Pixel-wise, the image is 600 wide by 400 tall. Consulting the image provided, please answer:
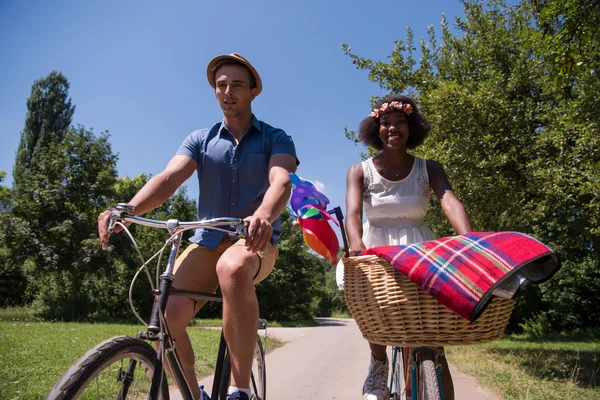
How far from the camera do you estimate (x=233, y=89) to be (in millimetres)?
2785

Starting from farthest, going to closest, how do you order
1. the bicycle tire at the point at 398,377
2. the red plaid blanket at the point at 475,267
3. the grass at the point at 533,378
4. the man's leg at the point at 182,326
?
1. the grass at the point at 533,378
2. the bicycle tire at the point at 398,377
3. the man's leg at the point at 182,326
4. the red plaid blanket at the point at 475,267

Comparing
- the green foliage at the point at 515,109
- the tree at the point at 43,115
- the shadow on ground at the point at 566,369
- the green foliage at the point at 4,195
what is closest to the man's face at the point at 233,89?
the green foliage at the point at 515,109

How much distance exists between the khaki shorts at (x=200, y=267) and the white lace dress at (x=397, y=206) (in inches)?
28.2

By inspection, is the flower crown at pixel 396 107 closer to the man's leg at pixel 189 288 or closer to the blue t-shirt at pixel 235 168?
the blue t-shirt at pixel 235 168

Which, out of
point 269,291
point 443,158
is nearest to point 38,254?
point 269,291

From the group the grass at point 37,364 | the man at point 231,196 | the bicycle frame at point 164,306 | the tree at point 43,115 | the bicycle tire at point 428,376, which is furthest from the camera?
the tree at point 43,115

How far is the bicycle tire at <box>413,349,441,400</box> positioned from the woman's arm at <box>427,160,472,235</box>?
0.66m

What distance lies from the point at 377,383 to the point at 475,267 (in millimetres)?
1153

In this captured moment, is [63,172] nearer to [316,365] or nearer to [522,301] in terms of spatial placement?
[316,365]

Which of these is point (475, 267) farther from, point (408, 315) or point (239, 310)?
point (239, 310)

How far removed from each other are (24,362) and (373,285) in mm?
5474

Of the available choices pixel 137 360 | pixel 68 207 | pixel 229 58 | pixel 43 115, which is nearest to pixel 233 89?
pixel 229 58

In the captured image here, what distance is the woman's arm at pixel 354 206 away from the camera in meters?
2.53

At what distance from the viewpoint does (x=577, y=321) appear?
22.6m
